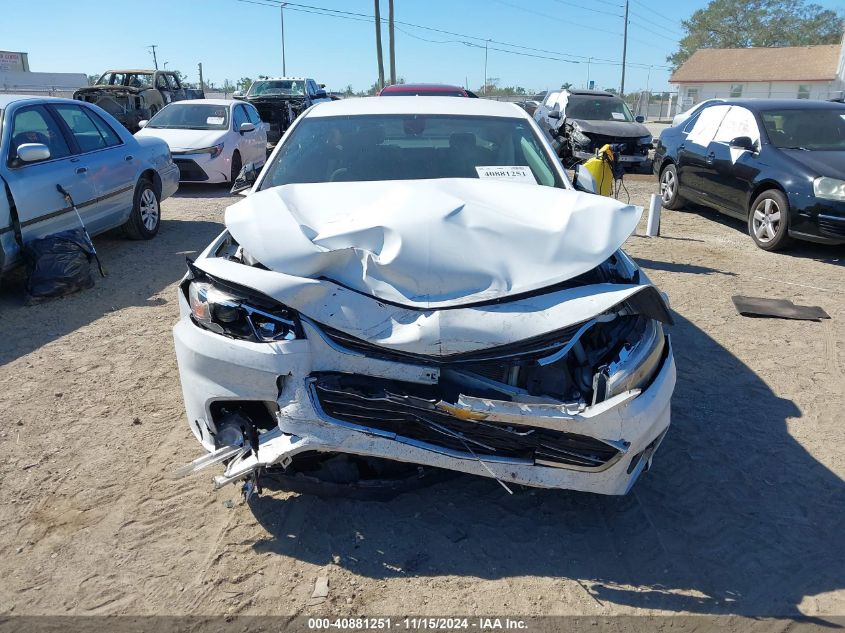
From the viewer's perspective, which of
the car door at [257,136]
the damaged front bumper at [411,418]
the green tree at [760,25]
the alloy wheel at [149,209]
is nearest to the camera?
the damaged front bumper at [411,418]

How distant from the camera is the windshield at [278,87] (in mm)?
19922

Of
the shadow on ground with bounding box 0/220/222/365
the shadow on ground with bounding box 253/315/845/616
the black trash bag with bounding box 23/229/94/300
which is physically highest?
the black trash bag with bounding box 23/229/94/300

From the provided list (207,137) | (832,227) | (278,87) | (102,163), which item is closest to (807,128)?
(832,227)

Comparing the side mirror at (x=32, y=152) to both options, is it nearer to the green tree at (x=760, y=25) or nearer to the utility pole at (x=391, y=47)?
the utility pole at (x=391, y=47)

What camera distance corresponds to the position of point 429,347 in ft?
7.97

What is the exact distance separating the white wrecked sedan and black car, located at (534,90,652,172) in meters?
10.0

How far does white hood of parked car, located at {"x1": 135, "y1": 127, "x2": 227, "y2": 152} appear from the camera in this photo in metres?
11.2

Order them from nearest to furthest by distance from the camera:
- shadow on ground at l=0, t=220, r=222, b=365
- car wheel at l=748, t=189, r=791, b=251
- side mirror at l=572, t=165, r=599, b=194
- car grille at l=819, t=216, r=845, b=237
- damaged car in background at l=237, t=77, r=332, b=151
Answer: side mirror at l=572, t=165, r=599, b=194
shadow on ground at l=0, t=220, r=222, b=365
car grille at l=819, t=216, r=845, b=237
car wheel at l=748, t=189, r=791, b=251
damaged car in background at l=237, t=77, r=332, b=151

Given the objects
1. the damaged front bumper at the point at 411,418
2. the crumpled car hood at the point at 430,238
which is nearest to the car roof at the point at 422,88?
the crumpled car hood at the point at 430,238

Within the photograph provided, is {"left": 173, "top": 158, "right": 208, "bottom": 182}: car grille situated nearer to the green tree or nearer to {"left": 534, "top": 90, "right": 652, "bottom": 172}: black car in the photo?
{"left": 534, "top": 90, "right": 652, "bottom": 172}: black car

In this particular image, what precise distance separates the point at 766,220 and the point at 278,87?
16307mm

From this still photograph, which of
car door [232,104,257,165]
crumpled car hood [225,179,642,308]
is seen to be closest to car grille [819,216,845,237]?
crumpled car hood [225,179,642,308]

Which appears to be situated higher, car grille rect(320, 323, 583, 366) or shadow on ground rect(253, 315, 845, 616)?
car grille rect(320, 323, 583, 366)

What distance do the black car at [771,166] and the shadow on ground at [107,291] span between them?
22.1 feet
